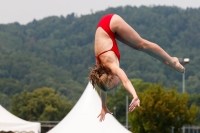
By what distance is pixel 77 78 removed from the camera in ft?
621

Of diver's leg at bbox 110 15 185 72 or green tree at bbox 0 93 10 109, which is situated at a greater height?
diver's leg at bbox 110 15 185 72

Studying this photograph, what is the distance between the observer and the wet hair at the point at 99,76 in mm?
12110

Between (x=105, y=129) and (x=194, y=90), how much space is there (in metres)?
162

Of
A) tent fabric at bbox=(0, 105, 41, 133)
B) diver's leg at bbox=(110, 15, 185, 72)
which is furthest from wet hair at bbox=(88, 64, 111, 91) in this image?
tent fabric at bbox=(0, 105, 41, 133)

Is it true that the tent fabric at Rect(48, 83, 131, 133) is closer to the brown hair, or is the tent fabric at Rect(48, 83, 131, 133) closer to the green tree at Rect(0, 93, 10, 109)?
the brown hair

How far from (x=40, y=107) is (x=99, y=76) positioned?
115469mm

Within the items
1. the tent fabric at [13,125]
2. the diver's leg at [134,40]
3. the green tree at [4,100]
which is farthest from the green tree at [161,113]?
the green tree at [4,100]

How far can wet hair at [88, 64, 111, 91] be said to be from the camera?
12110 mm

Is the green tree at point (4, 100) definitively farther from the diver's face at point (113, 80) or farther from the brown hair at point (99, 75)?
the diver's face at point (113, 80)

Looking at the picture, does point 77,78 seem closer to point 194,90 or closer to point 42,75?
point 42,75

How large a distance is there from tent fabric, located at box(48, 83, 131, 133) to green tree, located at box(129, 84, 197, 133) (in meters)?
18.5

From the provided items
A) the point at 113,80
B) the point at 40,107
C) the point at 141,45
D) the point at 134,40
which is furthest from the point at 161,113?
the point at 40,107

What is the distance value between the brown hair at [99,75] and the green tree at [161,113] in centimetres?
3513

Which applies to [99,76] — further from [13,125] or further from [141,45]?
[13,125]
